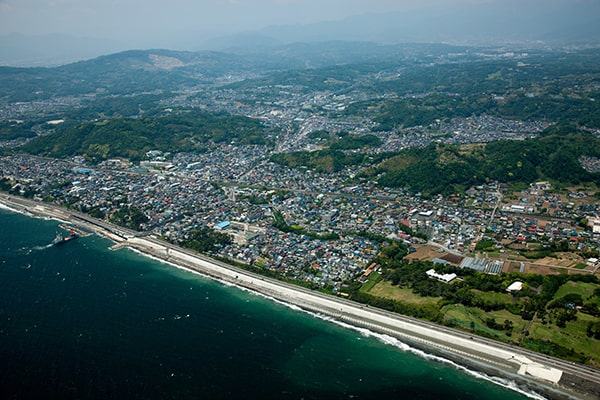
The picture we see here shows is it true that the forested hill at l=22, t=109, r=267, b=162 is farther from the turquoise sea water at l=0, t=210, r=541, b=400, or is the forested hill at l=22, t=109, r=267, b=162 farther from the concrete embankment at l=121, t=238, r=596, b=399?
the concrete embankment at l=121, t=238, r=596, b=399

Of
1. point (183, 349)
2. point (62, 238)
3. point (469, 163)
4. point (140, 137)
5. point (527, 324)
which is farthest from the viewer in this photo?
point (140, 137)

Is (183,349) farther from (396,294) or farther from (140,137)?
(140,137)

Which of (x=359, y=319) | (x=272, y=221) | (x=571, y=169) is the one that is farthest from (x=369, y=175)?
(x=359, y=319)

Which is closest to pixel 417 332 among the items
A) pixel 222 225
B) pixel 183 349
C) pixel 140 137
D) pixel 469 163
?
pixel 183 349

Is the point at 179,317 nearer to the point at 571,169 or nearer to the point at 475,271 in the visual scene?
the point at 475,271

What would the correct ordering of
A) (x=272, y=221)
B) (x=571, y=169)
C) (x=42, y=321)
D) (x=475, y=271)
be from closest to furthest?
1. (x=42, y=321)
2. (x=475, y=271)
3. (x=272, y=221)
4. (x=571, y=169)

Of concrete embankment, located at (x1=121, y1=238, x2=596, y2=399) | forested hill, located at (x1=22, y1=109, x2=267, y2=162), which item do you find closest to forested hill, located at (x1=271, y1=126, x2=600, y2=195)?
forested hill, located at (x1=22, y1=109, x2=267, y2=162)
